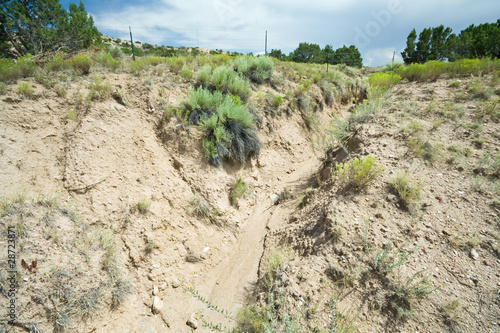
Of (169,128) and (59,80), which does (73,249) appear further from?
(59,80)

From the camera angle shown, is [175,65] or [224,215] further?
[175,65]

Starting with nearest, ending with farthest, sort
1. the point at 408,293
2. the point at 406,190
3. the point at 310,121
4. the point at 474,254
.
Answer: the point at 408,293
the point at 474,254
the point at 406,190
the point at 310,121

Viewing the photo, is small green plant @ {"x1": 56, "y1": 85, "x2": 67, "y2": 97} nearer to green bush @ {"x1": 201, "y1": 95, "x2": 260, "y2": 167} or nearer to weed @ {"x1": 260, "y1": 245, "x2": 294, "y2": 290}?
green bush @ {"x1": 201, "y1": 95, "x2": 260, "y2": 167}

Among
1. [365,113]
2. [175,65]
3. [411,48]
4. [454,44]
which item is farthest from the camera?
[411,48]

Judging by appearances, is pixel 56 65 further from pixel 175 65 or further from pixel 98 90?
pixel 175 65

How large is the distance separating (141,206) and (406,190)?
452 centimetres

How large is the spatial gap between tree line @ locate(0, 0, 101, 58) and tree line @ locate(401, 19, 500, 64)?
25004 millimetres

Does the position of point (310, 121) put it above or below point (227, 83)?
below

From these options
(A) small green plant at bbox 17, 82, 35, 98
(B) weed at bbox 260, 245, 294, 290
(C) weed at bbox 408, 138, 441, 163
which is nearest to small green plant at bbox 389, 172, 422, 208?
(C) weed at bbox 408, 138, 441, 163

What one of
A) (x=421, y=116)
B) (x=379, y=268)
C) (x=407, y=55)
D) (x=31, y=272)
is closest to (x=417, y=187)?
(x=379, y=268)

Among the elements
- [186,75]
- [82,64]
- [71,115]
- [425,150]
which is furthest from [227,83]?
[425,150]

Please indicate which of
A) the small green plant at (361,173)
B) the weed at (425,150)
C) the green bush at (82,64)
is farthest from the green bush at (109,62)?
the weed at (425,150)

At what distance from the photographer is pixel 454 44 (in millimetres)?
17984

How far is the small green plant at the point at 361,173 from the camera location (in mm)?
3664
